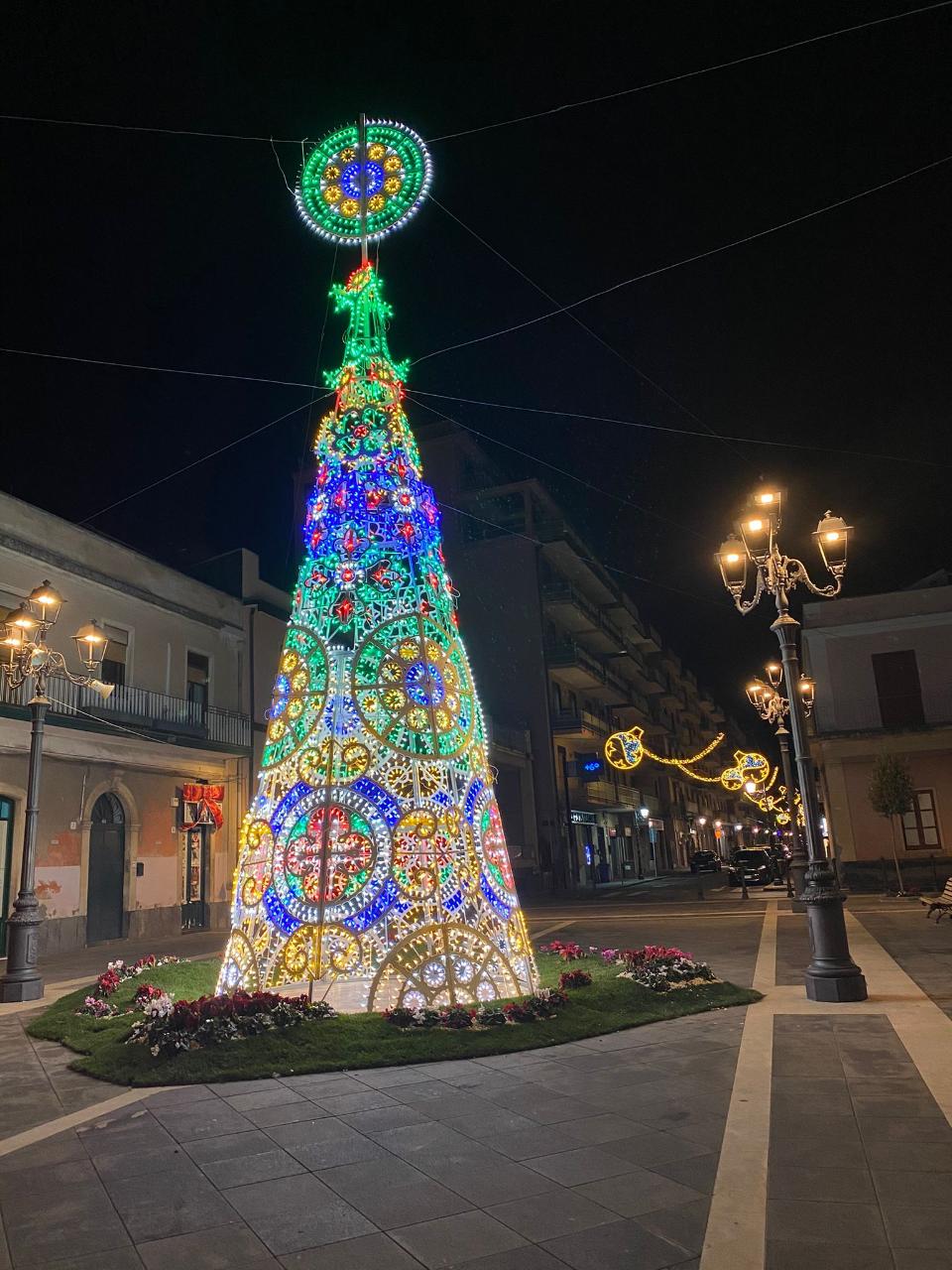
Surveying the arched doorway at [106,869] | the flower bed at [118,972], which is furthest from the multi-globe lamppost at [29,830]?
the arched doorway at [106,869]

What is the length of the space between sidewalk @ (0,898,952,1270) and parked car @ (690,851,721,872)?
32622 millimetres

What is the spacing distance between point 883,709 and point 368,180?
23327 mm

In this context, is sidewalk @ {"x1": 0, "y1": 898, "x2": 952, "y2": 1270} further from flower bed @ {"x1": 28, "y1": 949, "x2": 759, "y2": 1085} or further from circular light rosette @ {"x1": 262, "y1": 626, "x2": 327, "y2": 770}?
circular light rosette @ {"x1": 262, "y1": 626, "x2": 327, "y2": 770}

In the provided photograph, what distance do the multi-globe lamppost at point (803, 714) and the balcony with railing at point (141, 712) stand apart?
38.8 feet

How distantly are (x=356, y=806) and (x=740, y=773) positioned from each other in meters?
23.1

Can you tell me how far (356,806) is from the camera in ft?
25.2

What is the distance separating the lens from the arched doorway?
17.7 metres

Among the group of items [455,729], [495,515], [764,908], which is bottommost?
[764,908]

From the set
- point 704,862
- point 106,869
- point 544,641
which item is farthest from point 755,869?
point 106,869

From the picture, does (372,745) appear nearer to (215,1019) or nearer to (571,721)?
(215,1019)

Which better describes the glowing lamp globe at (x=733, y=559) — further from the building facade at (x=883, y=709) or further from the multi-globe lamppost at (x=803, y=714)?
the building facade at (x=883, y=709)

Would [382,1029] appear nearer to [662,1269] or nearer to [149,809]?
[662,1269]

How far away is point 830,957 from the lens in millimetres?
8062

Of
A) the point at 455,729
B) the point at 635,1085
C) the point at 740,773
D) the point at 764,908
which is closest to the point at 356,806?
the point at 455,729
